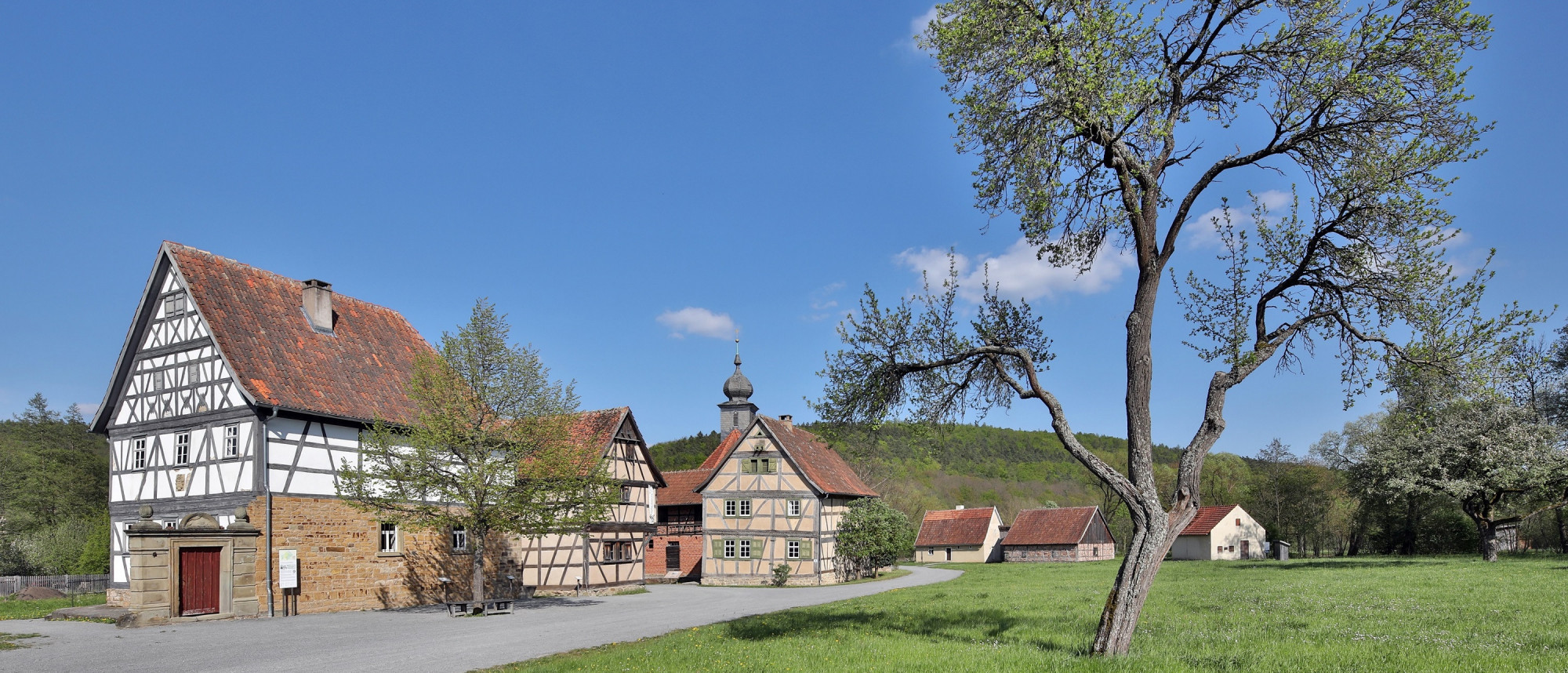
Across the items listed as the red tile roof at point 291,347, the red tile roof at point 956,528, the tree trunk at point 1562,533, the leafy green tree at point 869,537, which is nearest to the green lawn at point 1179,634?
the red tile roof at point 291,347

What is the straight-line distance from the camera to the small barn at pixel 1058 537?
6156 centimetres

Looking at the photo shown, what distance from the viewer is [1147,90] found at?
33.6ft

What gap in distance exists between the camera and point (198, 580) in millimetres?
21172

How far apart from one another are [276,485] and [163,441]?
470 cm

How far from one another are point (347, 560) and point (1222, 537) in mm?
53010

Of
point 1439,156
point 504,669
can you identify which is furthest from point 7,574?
point 1439,156

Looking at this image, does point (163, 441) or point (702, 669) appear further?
point (163, 441)

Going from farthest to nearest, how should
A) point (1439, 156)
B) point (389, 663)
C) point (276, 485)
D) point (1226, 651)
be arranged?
point (276, 485), point (389, 663), point (1226, 651), point (1439, 156)

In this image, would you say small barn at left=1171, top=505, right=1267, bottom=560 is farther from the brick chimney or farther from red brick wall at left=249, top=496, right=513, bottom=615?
the brick chimney

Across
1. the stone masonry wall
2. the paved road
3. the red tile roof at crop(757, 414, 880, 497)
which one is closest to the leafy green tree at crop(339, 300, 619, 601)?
the paved road

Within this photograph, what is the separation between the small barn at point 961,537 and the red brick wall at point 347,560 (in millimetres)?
42696

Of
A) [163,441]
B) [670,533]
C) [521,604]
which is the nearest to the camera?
[163,441]

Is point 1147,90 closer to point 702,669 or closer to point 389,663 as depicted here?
point 702,669

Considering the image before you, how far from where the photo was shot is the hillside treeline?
33875 millimetres
